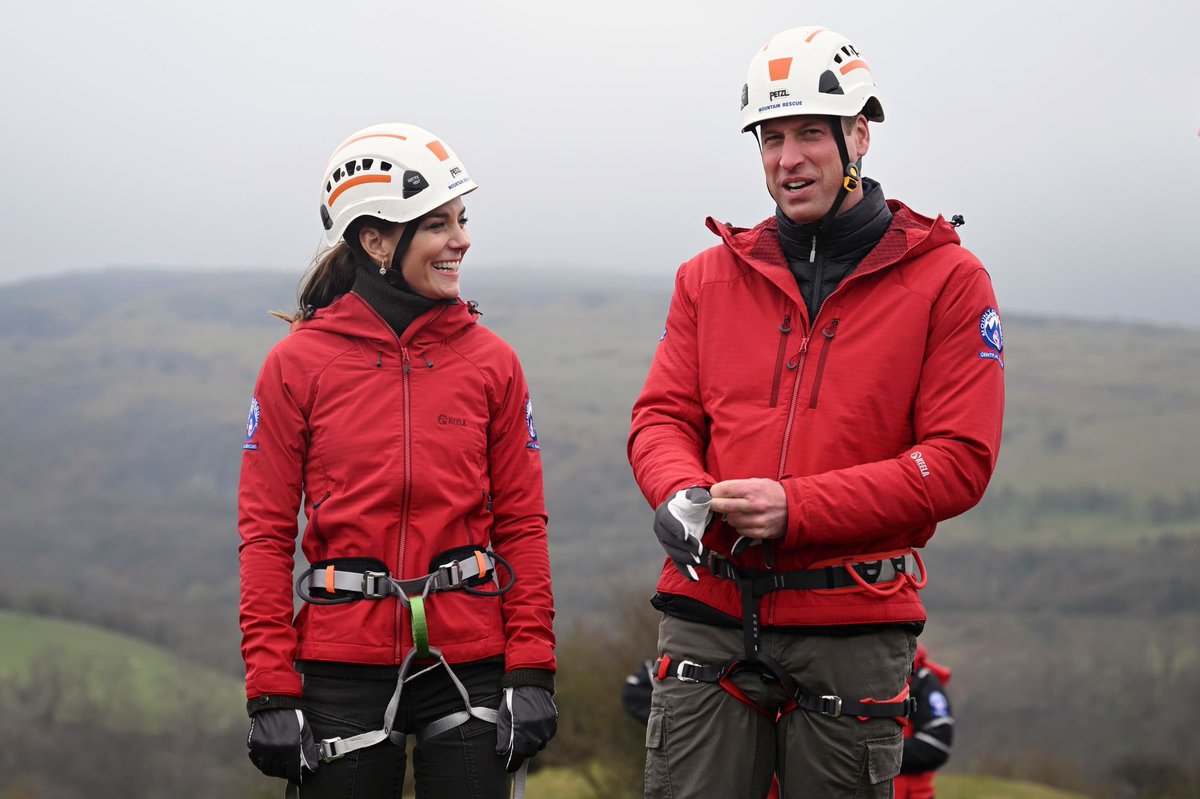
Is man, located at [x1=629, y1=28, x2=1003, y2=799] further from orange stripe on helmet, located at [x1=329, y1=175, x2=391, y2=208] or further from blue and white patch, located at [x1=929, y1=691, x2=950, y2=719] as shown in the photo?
blue and white patch, located at [x1=929, y1=691, x2=950, y2=719]

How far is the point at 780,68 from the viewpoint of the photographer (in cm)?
410

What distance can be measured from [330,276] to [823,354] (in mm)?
1956

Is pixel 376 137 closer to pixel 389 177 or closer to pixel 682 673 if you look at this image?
pixel 389 177

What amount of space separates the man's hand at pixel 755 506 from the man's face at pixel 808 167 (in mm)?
951

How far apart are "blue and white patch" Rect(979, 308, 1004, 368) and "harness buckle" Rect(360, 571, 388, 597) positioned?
2.09m

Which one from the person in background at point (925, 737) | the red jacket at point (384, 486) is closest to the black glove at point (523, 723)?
the red jacket at point (384, 486)

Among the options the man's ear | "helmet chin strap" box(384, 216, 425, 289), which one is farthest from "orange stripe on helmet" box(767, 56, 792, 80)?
"helmet chin strap" box(384, 216, 425, 289)

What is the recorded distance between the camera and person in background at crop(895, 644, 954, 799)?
7.73 meters

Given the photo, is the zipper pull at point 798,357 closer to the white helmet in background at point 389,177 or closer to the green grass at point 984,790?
the white helmet in background at point 389,177

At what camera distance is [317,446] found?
436cm

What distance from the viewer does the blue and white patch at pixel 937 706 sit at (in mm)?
7938

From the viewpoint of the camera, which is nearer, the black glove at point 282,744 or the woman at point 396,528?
the black glove at point 282,744

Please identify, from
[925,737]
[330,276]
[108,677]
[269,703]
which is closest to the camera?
[269,703]

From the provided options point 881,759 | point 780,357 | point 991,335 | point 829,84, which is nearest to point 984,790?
point 881,759
